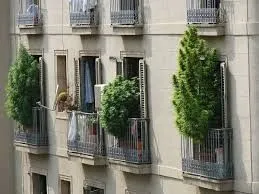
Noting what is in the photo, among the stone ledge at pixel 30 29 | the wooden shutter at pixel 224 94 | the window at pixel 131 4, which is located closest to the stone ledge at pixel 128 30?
the window at pixel 131 4

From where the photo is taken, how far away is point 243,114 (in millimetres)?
29078

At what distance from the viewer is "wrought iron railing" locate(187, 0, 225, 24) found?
29.4m

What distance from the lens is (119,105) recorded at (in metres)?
33.0

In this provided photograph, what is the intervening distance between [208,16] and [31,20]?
955 centimetres

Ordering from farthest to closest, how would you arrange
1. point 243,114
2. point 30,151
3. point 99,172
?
point 30,151 < point 99,172 < point 243,114

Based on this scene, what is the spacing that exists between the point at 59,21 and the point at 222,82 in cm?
852

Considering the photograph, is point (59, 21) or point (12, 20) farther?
point (12, 20)

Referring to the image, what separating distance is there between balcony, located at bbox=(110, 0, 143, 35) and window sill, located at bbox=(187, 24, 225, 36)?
10.3 feet

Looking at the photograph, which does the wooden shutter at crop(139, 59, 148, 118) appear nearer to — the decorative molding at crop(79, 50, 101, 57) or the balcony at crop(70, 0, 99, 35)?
the decorative molding at crop(79, 50, 101, 57)

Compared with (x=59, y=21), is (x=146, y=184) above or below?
below

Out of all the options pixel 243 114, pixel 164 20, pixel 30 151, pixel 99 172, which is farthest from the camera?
pixel 30 151

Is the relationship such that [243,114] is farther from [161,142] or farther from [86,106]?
[86,106]

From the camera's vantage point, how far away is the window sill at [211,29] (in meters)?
29.3


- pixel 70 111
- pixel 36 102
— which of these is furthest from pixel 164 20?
pixel 36 102
